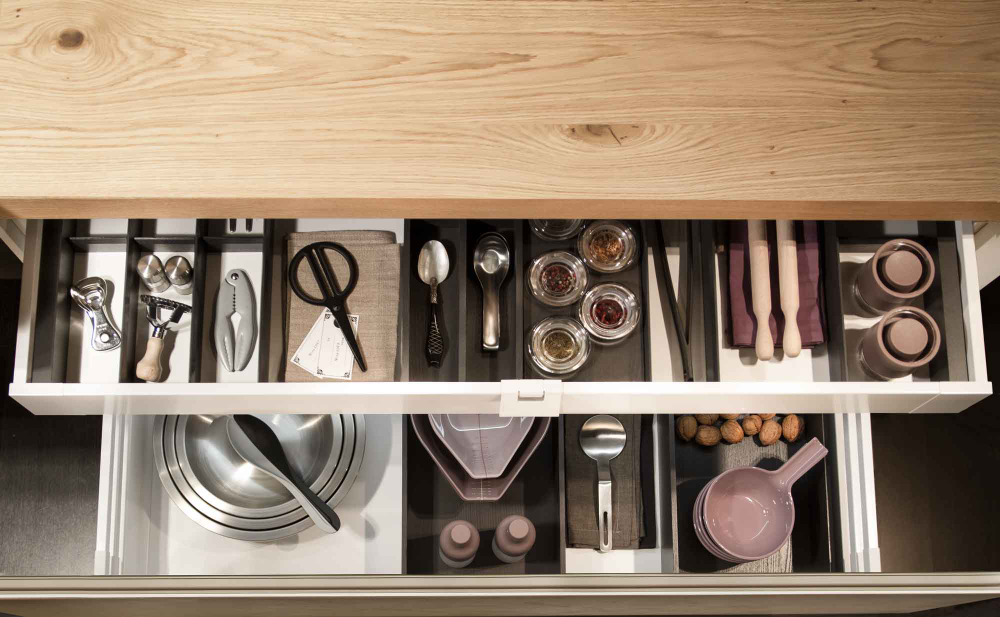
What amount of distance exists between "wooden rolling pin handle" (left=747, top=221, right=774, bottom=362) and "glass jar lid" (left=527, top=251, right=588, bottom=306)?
10.1 inches

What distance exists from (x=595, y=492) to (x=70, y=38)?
1004mm

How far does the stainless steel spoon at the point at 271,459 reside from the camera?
1211 millimetres

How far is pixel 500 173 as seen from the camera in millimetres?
→ 813

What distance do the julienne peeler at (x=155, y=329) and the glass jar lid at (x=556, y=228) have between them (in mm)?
570

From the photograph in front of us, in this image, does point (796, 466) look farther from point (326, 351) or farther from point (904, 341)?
point (326, 351)

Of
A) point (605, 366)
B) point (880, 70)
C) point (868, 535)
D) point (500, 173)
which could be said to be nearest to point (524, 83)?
point (500, 173)

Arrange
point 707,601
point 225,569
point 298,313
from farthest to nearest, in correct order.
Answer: point 225,569, point 298,313, point 707,601

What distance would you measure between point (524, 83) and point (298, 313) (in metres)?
0.55

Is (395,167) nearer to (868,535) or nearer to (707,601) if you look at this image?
(707,601)

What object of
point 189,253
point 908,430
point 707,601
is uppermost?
point 189,253

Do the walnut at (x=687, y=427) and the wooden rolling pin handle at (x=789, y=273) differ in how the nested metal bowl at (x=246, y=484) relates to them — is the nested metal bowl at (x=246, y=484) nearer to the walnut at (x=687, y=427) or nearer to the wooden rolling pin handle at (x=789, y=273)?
the walnut at (x=687, y=427)

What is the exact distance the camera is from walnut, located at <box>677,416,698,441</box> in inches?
52.6

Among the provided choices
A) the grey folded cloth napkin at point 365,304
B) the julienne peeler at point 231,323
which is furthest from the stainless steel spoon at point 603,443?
the julienne peeler at point 231,323

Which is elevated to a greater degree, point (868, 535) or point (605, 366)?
point (605, 366)
